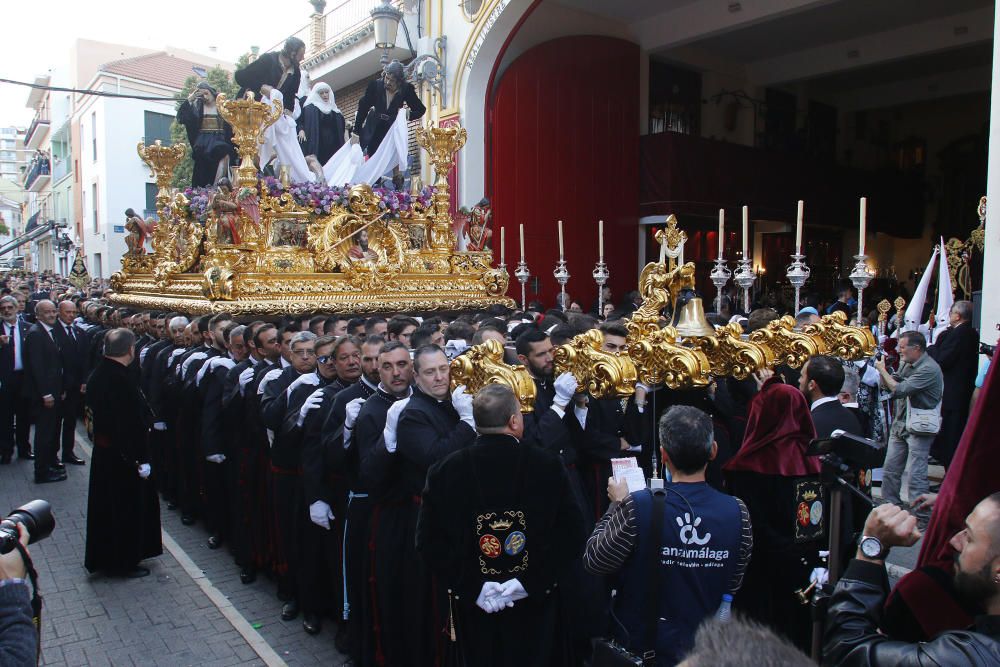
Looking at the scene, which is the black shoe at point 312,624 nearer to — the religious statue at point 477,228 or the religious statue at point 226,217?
the religious statue at point 226,217

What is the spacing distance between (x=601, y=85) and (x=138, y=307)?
35.4 feet

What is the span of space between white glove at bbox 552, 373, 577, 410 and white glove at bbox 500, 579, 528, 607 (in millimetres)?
912

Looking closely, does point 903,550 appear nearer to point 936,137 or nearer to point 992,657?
point 992,657

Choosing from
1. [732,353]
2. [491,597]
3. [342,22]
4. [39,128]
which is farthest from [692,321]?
[39,128]

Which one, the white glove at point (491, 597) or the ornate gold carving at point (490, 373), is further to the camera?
the ornate gold carving at point (490, 373)

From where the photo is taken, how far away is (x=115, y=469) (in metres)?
5.75

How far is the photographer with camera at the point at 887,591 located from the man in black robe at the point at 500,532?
1.35 meters

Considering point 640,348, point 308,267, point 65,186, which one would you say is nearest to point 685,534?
point 640,348

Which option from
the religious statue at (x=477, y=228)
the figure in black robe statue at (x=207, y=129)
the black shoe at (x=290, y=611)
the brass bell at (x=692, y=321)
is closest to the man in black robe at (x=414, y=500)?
the brass bell at (x=692, y=321)

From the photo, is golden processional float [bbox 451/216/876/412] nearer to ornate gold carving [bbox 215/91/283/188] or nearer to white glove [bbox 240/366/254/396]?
white glove [bbox 240/366/254/396]

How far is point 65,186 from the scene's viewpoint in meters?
42.4

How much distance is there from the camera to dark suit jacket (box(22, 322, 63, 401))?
8.63 metres

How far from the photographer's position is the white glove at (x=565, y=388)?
141 inches

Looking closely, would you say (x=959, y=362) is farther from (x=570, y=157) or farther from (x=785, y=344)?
(x=570, y=157)
